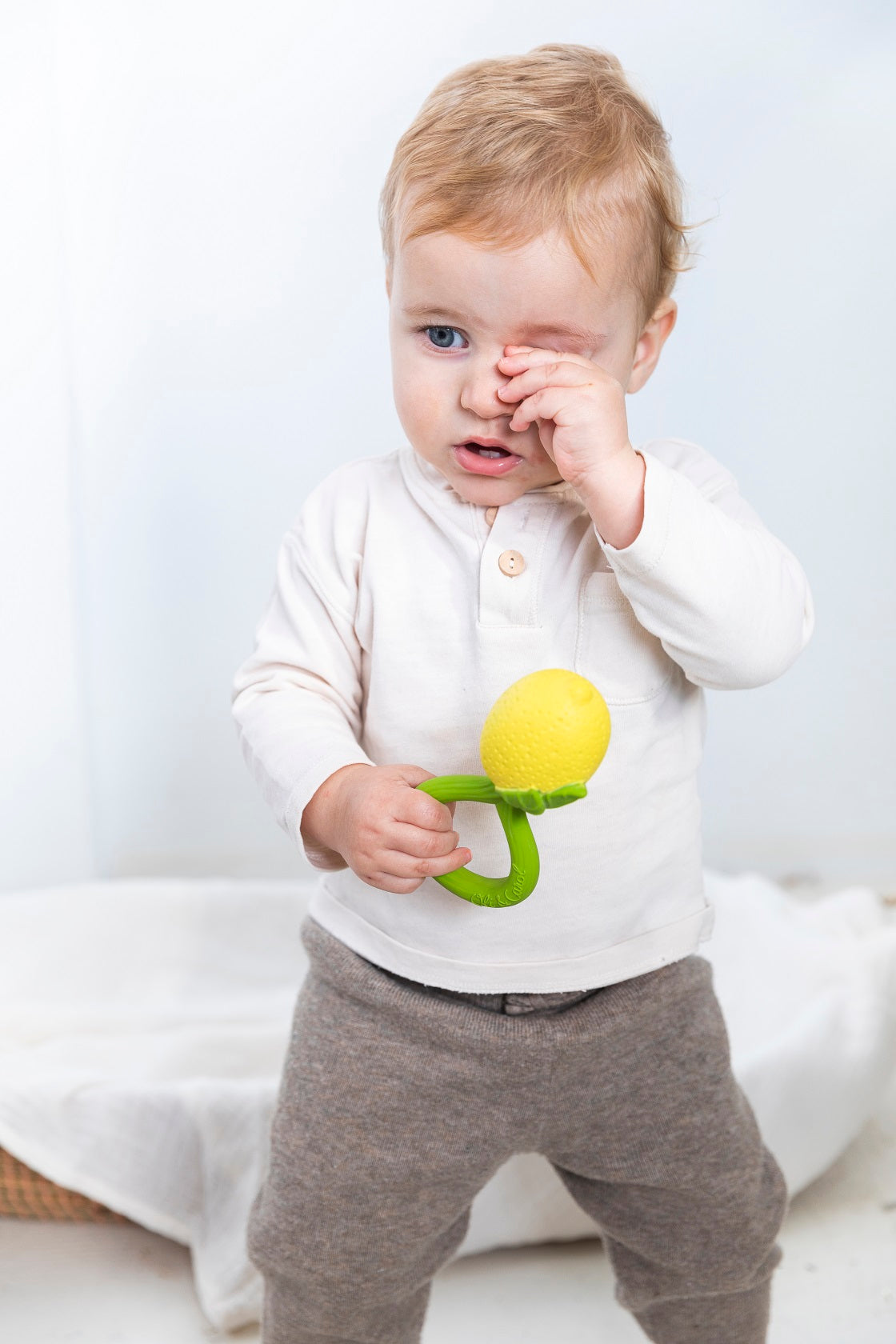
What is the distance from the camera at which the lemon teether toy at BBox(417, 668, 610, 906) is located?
0.60 meters

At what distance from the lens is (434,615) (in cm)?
74

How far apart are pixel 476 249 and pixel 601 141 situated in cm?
9

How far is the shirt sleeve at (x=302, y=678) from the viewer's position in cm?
71

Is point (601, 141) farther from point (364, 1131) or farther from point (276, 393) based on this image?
point (276, 393)

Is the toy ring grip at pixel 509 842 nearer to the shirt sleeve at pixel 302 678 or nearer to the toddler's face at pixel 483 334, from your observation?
the shirt sleeve at pixel 302 678

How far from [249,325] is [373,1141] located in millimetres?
987

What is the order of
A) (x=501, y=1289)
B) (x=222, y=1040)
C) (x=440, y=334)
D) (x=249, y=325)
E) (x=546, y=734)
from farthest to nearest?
(x=249, y=325), (x=222, y=1040), (x=501, y=1289), (x=440, y=334), (x=546, y=734)

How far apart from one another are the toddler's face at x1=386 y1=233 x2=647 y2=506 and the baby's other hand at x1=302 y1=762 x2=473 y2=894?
7.2 inches

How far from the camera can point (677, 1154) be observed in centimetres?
76

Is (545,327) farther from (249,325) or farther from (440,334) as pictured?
(249,325)

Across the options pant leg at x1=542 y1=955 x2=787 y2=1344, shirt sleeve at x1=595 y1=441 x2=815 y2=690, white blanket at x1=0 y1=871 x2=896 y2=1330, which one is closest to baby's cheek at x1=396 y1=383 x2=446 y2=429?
shirt sleeve at x1=595 y1=441 x2=815 y2=690

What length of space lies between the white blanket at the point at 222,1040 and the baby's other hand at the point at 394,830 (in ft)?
1.52

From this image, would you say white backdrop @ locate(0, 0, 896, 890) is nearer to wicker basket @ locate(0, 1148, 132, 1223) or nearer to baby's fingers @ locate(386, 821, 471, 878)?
wicker basket @ locate(0, 1148, 132, 1223)

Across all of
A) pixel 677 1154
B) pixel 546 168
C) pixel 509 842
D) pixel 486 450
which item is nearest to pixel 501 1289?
pixel 677 1154
